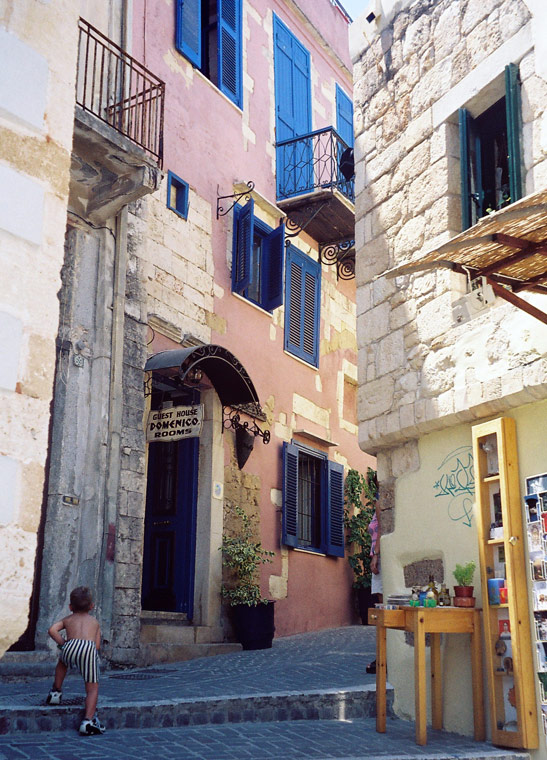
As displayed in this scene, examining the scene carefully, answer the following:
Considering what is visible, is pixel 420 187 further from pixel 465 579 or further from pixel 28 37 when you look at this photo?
pixel 28 37

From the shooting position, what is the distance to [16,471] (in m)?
1.23

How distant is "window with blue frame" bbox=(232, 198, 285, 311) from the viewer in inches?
465

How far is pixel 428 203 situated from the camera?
21.6 feet

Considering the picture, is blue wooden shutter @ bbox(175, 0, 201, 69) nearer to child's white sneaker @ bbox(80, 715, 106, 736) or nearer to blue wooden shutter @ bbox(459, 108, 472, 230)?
blue wooden shutter @ bbox(459, 108, 472, 230)

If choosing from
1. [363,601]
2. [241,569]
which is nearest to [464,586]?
[241,569]

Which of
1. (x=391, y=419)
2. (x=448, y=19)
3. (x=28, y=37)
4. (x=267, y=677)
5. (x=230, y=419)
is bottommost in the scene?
(x=267, y=677)

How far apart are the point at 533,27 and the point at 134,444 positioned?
5631 millimetres

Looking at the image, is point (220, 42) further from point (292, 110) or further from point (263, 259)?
point (263, 259)

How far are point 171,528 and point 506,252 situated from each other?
7071 millimetres

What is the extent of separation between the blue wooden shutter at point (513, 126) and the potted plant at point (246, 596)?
6140 mm

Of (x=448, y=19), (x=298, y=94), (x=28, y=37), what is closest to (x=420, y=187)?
(x=448, y=19)

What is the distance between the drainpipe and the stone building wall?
296cm

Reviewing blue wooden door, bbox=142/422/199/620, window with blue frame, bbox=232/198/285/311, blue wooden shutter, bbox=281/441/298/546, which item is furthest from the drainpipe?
blue wooden shutter, bbox=281/441/298/546

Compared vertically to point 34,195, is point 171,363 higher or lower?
higher
